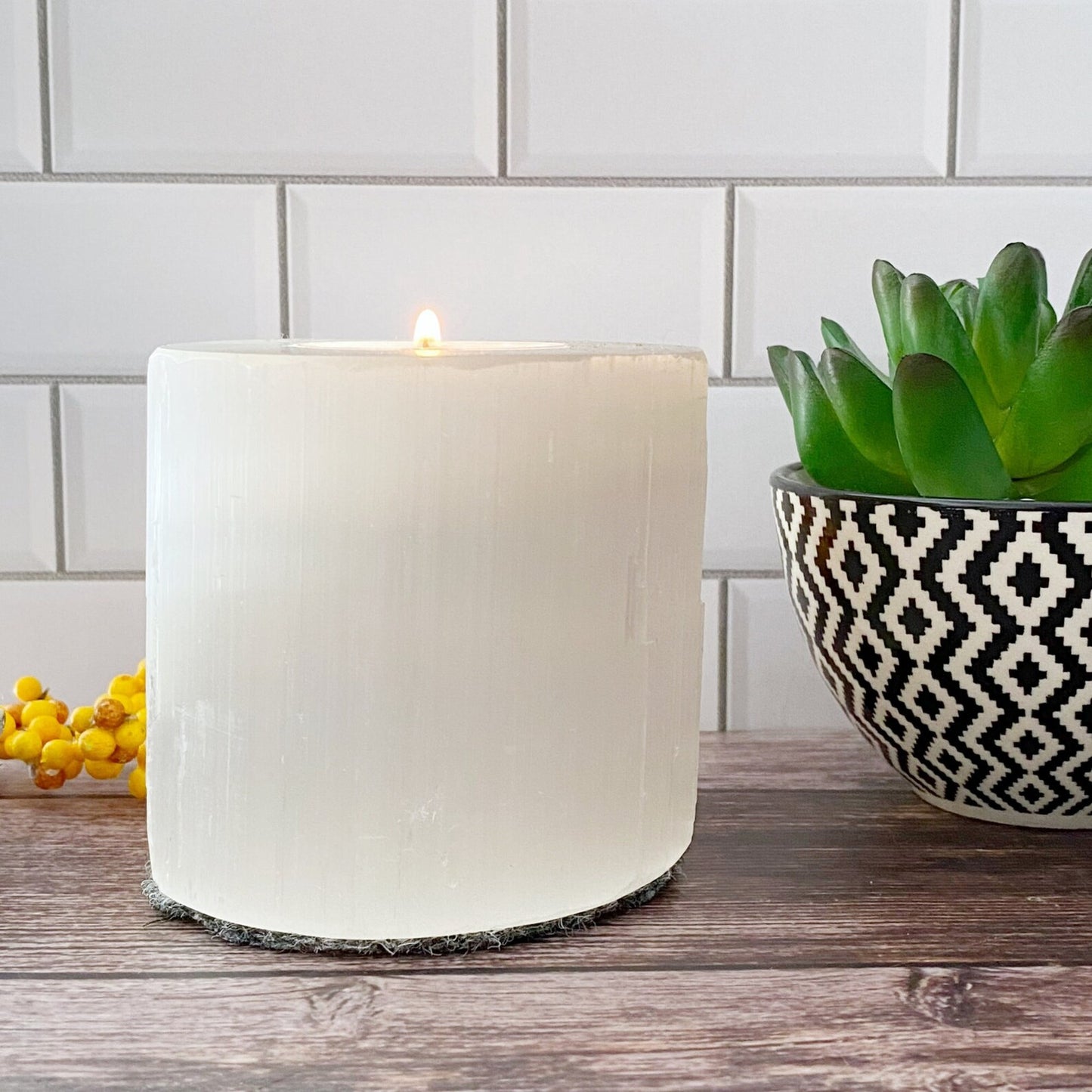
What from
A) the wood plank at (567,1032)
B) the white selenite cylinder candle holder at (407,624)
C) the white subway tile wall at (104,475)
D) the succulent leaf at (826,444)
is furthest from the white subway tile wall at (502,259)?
the wood plank at (567,1032)

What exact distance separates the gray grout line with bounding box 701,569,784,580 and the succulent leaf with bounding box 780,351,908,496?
237mm

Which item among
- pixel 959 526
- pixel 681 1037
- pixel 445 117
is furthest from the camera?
pixel 445 117

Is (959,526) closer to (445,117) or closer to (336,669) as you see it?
(336,669)

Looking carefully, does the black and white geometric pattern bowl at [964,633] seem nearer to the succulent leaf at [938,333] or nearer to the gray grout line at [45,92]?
the succulent leaf at [938,333]

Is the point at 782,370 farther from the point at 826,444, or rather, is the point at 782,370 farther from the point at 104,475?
the point at 104,475

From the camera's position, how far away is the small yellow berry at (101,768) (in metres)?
0.59

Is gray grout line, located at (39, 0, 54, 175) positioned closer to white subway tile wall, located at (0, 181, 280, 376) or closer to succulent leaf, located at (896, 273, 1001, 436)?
white subway tile wall, located at (0, 181, 280, 376)

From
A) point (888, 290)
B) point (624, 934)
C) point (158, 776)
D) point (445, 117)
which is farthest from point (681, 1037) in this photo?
point (445, 117)

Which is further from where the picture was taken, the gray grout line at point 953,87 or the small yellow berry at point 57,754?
the gray grout line at point 953,87

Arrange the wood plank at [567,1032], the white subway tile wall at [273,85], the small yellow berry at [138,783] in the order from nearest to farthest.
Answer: the wood plank at [567,1032], the small yellow berry at [138,783], the white subway tile wall at [273,85]

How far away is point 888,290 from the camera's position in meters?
0.54

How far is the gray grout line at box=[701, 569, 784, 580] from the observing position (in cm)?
77

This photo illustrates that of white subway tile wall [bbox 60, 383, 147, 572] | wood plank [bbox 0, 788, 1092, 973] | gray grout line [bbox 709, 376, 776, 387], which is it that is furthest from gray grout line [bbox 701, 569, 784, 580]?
white subway tile wall [bbox 60, 383, 147, 572]

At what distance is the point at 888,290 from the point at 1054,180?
0.27 meters
